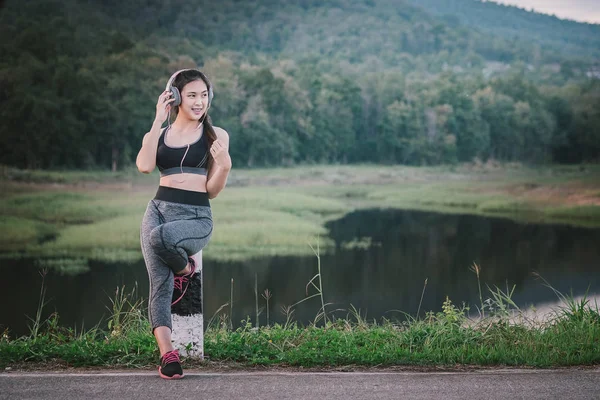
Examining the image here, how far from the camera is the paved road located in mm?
3301

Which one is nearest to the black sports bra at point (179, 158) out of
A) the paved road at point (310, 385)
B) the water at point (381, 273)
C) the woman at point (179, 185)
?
the woman at point (179, 185)

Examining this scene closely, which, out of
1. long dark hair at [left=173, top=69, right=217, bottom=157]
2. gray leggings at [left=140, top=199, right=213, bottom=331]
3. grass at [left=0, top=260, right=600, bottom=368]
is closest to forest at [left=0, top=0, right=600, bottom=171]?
grass at [left=0, top=260, right=600, bottom=368]

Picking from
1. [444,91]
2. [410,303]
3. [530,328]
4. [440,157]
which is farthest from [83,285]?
[444,91]

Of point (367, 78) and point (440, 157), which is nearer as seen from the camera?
point (440, 157)

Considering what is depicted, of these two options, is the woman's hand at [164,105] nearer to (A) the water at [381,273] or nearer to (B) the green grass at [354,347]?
(B) the green grass at [354,347]

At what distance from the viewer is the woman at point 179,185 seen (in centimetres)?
368

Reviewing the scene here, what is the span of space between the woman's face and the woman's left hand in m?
0.23

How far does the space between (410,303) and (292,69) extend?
3015cm

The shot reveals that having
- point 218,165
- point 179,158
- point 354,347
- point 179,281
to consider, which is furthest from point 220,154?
point 354,347

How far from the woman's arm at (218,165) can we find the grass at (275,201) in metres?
26.0

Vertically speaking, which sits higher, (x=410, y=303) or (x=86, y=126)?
(x=86, y=126)

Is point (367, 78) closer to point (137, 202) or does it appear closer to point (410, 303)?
point (137, 202)

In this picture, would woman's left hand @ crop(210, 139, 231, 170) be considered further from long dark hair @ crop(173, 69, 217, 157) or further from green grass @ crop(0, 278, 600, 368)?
green grass @ crop(0, 278, 600, 368)

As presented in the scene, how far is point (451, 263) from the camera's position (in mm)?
33031
